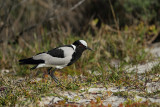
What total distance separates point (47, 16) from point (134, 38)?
224 cm

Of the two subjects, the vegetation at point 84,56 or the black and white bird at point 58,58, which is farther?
the black and white bird at point 58,58

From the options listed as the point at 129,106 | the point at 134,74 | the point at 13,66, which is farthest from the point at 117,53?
the point at 129,106

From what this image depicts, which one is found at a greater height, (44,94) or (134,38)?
(134,38)

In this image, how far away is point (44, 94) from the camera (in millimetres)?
3484

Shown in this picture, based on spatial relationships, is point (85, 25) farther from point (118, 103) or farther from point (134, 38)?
point (118, 103)

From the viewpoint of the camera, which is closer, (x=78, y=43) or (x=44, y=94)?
(x=44, y=94)

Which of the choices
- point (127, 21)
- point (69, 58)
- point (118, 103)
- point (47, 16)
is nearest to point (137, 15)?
point (127, 21)

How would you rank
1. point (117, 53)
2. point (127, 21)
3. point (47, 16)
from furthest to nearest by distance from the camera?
point (127, 21) → point (47, 16) → point (117, 53)

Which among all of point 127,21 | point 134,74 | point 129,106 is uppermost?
point 127,21

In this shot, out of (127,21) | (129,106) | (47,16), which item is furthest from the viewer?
(127,21)

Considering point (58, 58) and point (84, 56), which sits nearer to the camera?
point (58, 58)

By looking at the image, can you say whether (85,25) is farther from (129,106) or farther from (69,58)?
(129,106)

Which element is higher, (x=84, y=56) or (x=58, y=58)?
(x=84, y=56)

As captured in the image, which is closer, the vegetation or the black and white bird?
the vegetation
